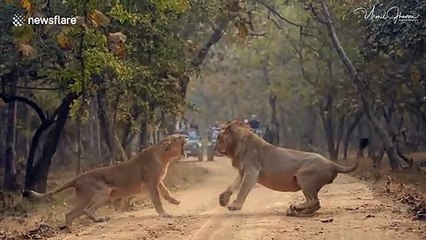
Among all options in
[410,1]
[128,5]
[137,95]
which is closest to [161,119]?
[137,95]

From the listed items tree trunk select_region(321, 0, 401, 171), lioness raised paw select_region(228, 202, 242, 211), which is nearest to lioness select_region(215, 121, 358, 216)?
lioness raised paw select_region(228, 202, 242, 211)

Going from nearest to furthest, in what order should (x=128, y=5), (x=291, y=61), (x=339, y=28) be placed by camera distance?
(x=128, y=5) < (x=339, y=28) < (x=291, y=61)

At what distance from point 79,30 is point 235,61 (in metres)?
41.6

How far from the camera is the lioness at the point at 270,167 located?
497 inches

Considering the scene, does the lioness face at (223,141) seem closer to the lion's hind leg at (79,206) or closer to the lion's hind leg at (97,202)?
the lion's hind leg at (97,202)

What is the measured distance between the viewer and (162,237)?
10172mm

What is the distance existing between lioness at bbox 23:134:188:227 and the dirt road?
0.29 m

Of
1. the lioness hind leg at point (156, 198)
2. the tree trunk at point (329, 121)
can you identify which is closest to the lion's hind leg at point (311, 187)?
the lioness hind leg at point (156, 198)

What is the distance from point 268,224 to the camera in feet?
36.0

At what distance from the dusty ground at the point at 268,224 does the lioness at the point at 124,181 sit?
265mm

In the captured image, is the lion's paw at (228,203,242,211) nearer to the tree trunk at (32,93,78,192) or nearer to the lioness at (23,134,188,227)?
the lioness at (23,134,188,227)

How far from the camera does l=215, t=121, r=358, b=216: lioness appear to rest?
12.6m

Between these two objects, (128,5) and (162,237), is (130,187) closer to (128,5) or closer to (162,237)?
(162,237)

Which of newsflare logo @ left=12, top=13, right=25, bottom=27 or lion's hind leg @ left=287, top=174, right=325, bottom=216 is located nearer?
lion's hind leg @ left=287, top=174, right=325, bottom=216
